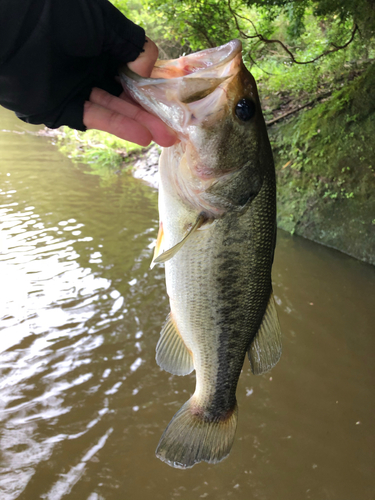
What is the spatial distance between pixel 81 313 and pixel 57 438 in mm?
1409

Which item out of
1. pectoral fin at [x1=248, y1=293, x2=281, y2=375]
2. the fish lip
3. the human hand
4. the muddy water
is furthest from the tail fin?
the fish lip

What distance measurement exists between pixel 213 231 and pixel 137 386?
1932 millimetres

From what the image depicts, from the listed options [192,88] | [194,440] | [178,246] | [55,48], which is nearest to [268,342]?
[194,440]

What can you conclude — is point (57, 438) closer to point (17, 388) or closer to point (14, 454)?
point (14, 454)

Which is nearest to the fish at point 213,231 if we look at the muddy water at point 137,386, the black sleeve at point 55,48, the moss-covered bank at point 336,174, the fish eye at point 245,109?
the fish eye at point 245,109

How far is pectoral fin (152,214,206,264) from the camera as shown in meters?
1.31

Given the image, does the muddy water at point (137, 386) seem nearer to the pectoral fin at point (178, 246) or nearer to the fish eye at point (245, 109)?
the pectoral fin at point (178, 246)

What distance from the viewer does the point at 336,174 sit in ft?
19.6

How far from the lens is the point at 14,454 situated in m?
2.17

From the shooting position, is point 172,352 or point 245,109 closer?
point 245,109

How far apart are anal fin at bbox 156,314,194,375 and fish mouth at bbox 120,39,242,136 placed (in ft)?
3.19

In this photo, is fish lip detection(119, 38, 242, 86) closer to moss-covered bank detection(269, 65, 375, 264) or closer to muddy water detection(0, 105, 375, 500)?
muddy water detection(0, 105, 375, 500)

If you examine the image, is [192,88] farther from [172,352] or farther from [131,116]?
[172,352]

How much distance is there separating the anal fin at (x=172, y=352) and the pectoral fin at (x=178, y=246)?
46cm
